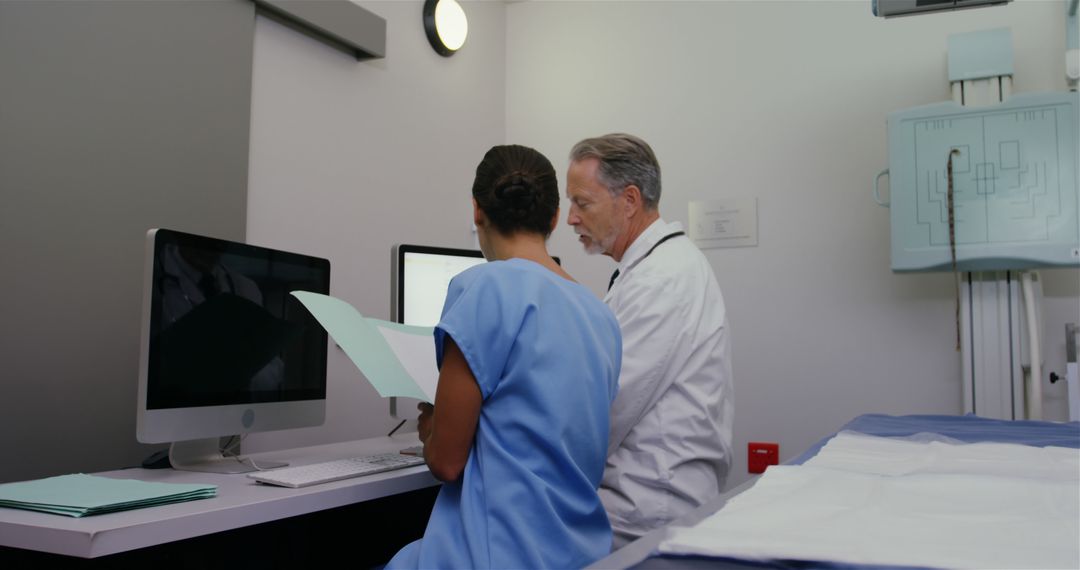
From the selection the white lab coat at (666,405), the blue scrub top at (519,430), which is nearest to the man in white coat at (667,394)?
the white lab coat at (666,405)

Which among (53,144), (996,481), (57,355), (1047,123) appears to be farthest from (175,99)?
(1047,123)

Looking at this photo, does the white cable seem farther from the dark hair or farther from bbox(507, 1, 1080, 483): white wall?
the dark hair

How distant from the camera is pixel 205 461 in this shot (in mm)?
1676

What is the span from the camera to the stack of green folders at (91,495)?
115 centimetres

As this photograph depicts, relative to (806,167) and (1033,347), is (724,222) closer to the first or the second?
(806,167)

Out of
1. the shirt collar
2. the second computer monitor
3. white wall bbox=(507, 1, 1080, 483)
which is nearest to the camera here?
the shirt collar

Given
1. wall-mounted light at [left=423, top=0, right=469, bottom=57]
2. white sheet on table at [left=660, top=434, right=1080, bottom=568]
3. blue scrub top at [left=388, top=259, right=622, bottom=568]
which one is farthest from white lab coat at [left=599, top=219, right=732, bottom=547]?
wall-mounted light at [left=423, top=0, right=469, bottom=57]

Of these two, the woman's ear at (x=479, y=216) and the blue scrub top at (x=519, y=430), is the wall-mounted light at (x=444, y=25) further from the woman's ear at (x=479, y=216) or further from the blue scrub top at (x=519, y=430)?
the blue scrub top at (x=519, y=430)

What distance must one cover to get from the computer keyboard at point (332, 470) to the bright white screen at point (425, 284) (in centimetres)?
55

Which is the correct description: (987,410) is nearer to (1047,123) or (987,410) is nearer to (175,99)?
(1047,123)

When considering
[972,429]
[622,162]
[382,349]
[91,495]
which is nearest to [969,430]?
[972,429]

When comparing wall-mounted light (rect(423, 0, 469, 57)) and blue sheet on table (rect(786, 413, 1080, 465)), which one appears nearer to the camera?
blue sheet on table (rect(786, 413, 1080, 465))

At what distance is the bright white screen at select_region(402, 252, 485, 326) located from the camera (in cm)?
216

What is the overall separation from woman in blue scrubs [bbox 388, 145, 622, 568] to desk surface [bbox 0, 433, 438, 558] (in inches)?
9.1
